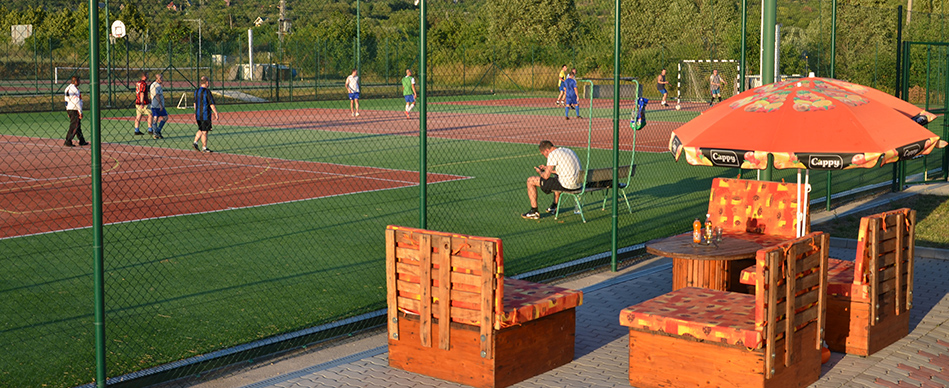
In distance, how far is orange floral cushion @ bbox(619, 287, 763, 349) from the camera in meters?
6.16

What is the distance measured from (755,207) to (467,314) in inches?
148

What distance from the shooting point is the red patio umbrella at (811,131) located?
6707mm

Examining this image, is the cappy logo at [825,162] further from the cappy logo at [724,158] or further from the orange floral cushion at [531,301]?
the orange floral cushion at [531,301]

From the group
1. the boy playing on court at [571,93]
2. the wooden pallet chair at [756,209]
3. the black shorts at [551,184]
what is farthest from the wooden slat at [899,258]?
the boy playing on court at [571,93]

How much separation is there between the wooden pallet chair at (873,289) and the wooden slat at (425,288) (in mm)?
2694

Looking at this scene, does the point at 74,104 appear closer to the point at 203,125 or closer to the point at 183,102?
the point at 203,125

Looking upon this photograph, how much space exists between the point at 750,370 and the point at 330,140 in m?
21.7

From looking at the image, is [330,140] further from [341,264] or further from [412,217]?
[341,264]

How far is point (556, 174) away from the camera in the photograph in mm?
13289

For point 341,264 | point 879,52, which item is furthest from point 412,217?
point 879,52

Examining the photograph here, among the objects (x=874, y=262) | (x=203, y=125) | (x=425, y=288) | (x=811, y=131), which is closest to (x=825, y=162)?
(x=811, y=131)

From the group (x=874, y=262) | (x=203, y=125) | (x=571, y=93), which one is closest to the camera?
(x=874, y=262)

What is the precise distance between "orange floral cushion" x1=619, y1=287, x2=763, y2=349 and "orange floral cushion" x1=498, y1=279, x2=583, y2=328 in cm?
46

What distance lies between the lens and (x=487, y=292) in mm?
6320
